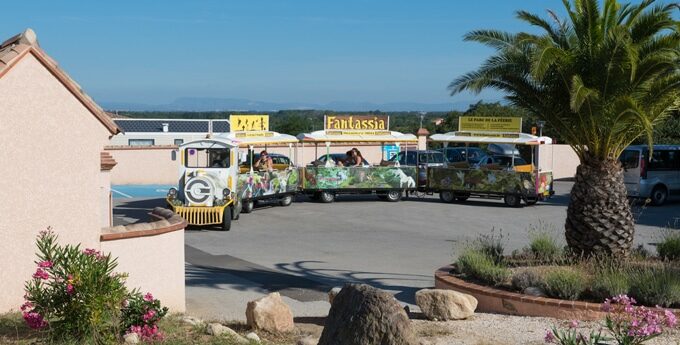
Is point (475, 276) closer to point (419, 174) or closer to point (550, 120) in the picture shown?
point (550, 120)

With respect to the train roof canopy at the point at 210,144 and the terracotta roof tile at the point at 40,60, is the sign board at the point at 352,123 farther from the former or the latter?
the terracotta roof tile at the point at 40,60

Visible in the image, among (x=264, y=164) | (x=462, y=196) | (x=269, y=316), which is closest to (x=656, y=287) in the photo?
(x=269, y=316)

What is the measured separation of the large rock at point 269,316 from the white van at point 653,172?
64.9 ft

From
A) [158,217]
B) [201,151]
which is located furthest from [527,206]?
[158,217]

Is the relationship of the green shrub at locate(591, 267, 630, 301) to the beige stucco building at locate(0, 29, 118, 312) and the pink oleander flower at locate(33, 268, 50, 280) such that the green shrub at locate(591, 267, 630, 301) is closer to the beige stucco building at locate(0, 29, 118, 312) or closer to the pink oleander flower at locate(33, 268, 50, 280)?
the beige stucco building at locate(0, 29, 118, 312)

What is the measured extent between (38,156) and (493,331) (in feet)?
18.9

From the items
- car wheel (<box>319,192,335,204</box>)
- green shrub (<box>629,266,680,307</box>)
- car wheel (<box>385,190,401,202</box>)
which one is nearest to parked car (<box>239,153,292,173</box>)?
car wheel (<box>319,192,335,204</box>)

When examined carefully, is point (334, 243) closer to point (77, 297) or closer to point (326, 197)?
point (326, 197)

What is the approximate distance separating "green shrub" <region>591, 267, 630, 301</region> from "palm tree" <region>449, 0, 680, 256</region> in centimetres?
179

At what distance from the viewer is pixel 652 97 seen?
42.5 feet

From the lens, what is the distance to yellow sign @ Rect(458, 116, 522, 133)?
90.2ft

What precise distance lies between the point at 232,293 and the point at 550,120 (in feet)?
19.7

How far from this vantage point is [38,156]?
9562 mm

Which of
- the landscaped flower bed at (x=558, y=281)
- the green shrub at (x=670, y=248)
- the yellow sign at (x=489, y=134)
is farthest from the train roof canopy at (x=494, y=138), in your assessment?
the landscaped flower bed at (x=558, y=281)
